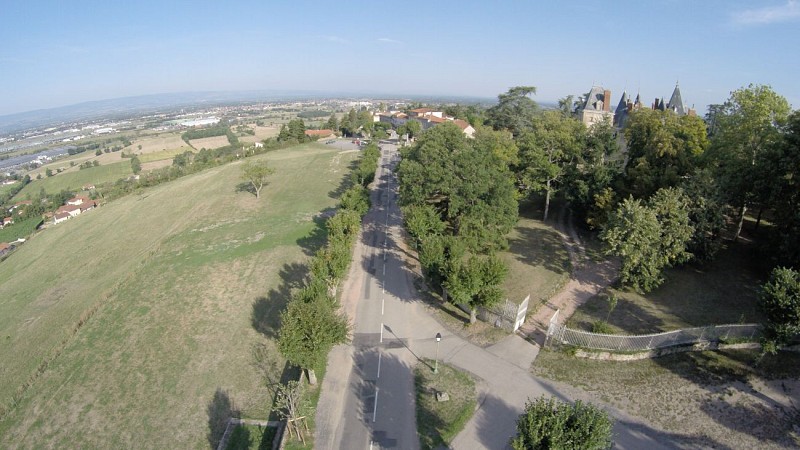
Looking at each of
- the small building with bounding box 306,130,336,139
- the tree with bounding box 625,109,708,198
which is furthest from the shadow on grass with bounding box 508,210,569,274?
the small building with bounding box 306,130,336,139

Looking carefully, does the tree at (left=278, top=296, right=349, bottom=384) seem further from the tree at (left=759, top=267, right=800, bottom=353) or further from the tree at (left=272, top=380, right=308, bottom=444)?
the tree at (left=759, top=267, right=800, bottom=353)

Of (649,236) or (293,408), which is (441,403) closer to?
(293,408)

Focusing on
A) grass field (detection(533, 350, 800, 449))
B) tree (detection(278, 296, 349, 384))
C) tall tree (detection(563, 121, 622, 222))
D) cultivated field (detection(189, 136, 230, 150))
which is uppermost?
tall tree (detection(563, 121, 622, 222))

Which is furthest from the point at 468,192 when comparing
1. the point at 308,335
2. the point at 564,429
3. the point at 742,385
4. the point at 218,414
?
the point at 218,414

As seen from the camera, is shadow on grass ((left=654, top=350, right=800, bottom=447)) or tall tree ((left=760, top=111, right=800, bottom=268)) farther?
tall tree ((left=760, top=111, right=800, bottom=268))

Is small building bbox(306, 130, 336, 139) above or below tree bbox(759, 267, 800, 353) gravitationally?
above

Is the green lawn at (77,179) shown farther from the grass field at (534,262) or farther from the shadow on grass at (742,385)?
the shadow on grass at (742,385)
